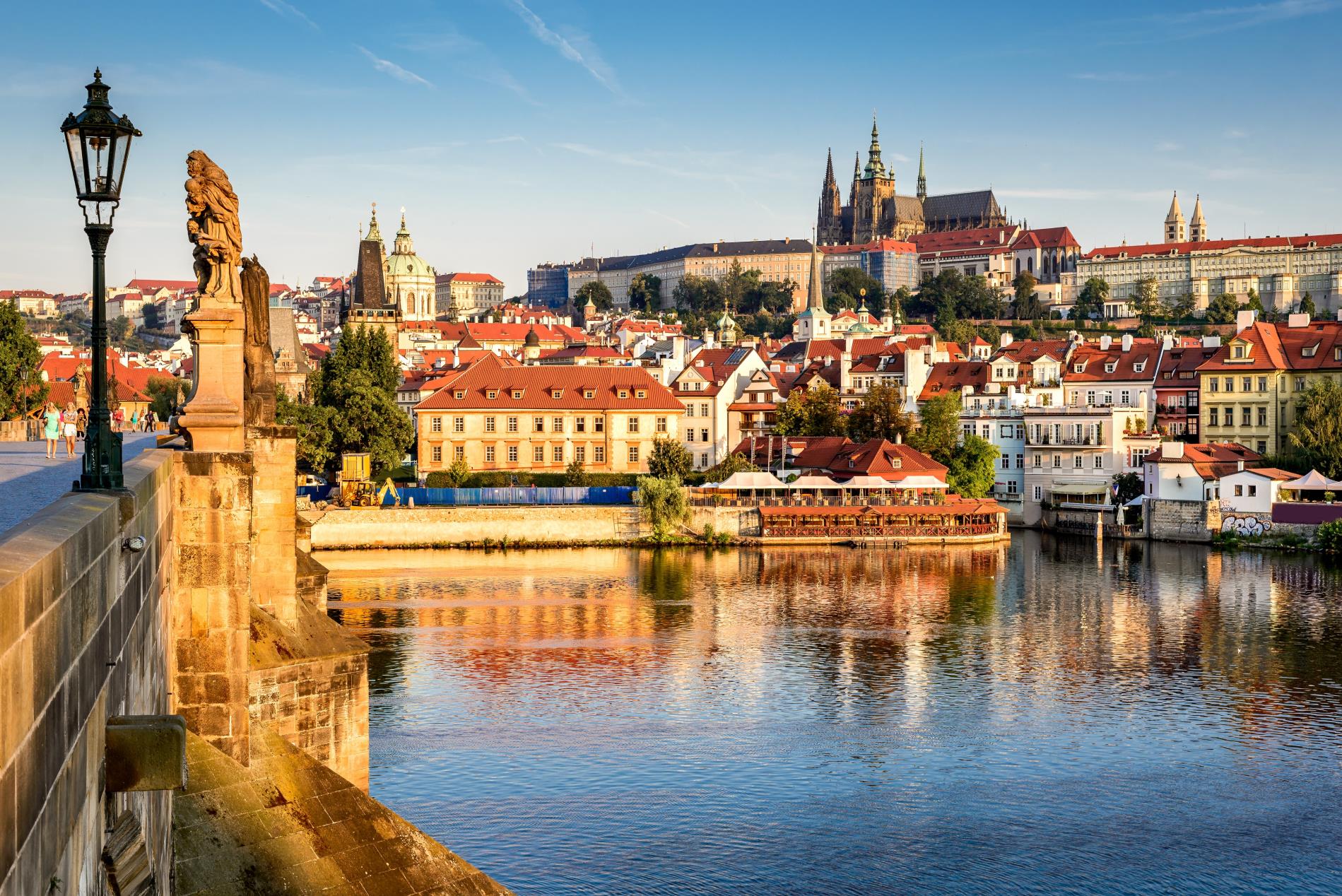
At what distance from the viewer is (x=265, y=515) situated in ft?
54.7

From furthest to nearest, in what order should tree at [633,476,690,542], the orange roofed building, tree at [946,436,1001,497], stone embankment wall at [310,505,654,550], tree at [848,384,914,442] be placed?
tree at [848,384,914,442] → the orange roofed building → tree at [946,436,1001,497] → tree at [633,476,690,542] → stone embankment wall at [310,505,654,550]

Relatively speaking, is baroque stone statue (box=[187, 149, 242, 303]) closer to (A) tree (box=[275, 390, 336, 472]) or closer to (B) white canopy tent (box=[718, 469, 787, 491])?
(B) white canopy tent (box=[718, 469, 787, 491])

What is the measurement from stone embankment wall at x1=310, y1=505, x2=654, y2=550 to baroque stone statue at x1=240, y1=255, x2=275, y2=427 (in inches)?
1789

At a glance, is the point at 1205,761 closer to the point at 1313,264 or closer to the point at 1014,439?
the point at 1014,439

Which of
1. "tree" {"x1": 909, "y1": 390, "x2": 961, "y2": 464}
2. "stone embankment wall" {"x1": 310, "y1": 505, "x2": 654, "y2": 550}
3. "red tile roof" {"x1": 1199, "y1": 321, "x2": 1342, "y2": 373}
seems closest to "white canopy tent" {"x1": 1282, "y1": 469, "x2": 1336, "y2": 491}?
"red tile roof" {"x1": 1199, "y1": 321, "x2": 1342, "y2": 373}

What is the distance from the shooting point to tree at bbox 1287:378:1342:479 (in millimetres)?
70500

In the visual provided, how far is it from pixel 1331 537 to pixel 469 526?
37.1m

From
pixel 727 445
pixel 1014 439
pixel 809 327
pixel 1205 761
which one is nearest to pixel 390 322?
pixel 809 327

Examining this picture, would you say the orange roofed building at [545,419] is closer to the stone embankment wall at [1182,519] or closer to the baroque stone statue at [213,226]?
the stone embankment wall at [1182,519]

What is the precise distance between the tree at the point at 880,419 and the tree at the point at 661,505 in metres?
17.7

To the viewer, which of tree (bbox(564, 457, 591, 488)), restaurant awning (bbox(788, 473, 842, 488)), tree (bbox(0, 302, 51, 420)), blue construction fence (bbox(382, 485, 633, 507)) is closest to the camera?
tree (bbox(0, 302, 51, 420))

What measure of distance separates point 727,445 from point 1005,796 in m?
64.5

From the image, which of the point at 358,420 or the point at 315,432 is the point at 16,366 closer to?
the point at 315,432

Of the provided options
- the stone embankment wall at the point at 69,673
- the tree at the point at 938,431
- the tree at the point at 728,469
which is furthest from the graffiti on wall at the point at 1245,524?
the stone embankment wall at the point at 69,673
